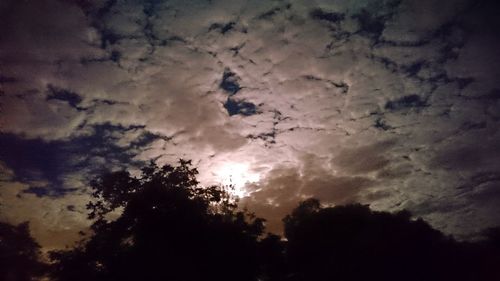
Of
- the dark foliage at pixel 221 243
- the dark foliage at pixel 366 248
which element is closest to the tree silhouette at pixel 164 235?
the dark foliage at pixel 221 243

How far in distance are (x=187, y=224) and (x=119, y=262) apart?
11.5ft

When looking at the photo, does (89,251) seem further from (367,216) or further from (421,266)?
(421,266)

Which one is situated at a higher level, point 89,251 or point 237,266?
point 89,251

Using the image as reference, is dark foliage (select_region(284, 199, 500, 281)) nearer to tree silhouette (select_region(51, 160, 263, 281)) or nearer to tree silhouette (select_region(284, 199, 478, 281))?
tree silhouette (select_region(284, 199, 478, 281))

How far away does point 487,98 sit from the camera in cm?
1781

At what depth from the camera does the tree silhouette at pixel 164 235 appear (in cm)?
1580

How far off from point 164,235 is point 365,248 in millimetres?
10008

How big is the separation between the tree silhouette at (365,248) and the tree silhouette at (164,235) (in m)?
3.23

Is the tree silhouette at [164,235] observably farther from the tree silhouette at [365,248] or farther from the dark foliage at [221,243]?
the tree silhouette at [365,248]

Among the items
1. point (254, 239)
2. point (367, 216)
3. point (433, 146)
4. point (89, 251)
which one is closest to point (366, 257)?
point (367, 216)

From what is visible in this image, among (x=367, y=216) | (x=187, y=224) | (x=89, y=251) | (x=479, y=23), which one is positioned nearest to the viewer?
(x=479, y=23)

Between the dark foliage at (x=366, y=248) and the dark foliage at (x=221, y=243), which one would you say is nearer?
the dark foliage at (x=221, y=243)

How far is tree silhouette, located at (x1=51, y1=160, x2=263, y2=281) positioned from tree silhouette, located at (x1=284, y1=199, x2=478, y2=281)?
3232 mm

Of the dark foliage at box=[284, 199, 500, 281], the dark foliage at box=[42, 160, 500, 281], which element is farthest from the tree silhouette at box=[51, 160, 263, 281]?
the dark foliage at box=[284, 199, 500, 281]
